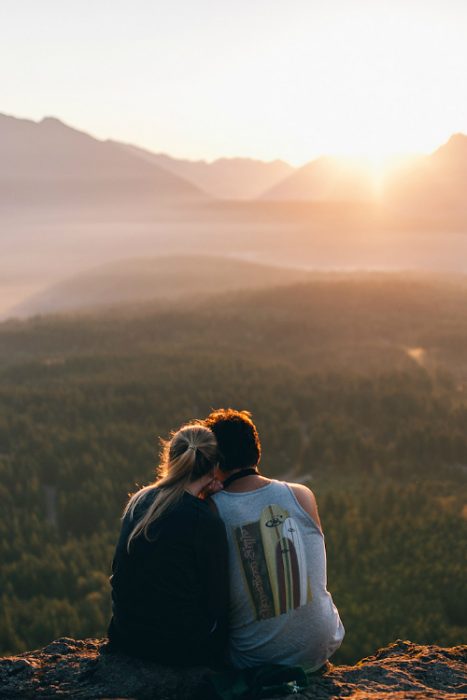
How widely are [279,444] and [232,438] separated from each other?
14230 mm

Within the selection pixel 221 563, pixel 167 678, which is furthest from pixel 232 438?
pixel 167 678

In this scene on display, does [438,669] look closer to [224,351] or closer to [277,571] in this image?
[277,571]

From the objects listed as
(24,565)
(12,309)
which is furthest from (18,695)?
(12,309)

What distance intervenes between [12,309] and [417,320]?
44.6 metres

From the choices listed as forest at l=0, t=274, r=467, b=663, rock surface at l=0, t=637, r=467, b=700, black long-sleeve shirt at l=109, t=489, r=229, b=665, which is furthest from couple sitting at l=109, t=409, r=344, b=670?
forest at l=0, t=274, r=467, b=663

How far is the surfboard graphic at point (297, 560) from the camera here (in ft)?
14.0

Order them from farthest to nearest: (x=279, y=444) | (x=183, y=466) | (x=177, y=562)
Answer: (x=279, y=444), (x=183, y=466), (x=177, y=562)

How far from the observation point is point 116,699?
4.07m

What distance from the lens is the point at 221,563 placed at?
4.17 metres

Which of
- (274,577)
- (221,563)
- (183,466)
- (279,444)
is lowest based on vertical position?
(279,444)

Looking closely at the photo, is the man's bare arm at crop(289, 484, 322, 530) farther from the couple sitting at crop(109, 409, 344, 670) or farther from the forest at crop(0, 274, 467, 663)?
A: the forest at crop(0, 274, 467, 663)

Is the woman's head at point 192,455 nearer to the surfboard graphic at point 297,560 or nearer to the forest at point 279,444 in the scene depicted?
the surfboard graphic at point 297,560

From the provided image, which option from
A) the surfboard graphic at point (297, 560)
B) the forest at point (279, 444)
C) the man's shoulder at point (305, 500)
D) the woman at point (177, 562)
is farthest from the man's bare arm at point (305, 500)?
the forest at point (279, 444)

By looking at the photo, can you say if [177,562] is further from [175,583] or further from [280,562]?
[280,562]
